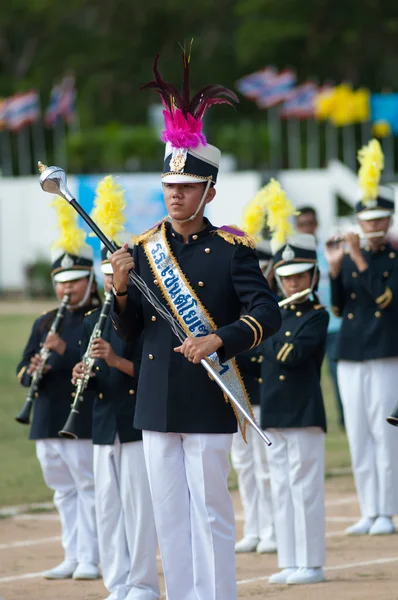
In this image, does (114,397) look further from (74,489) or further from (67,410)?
(74,489)

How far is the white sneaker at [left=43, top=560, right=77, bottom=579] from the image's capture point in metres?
8.98

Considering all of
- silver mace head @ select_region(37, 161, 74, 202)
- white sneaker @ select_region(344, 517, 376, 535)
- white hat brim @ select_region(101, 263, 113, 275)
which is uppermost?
silver mace head @ select_region(37, 161, 74, 202)

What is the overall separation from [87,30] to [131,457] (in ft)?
168

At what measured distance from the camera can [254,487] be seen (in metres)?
10.1

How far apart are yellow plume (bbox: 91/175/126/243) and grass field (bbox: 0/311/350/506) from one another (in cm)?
472

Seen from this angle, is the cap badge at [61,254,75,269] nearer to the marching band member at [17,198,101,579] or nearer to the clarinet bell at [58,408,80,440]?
the marching band member at [17,198,101,579]

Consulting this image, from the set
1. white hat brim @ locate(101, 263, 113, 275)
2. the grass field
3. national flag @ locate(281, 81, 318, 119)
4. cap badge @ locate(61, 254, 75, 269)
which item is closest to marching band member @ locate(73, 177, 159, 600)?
white hat brim @ locate(101, 263, 113, 275)

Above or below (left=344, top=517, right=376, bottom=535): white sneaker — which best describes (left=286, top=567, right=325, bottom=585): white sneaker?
above

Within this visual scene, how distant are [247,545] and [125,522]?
6.37 feet

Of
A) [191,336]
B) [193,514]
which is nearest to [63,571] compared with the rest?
[193,514]

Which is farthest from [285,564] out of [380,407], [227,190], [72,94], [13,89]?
[13,89]

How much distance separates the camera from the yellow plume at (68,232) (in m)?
9.37

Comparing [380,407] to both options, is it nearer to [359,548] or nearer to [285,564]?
[359,548]

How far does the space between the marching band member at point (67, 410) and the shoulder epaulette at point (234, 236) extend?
8.79 ft
